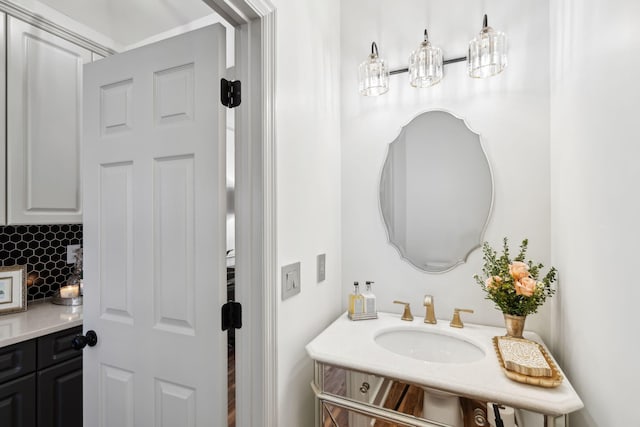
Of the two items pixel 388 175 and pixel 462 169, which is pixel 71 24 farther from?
pixel 462 169

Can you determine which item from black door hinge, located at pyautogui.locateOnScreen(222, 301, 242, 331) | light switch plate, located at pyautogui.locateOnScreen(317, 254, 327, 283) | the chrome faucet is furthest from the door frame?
the chrome faucet

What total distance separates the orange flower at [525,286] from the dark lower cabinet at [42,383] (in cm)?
211

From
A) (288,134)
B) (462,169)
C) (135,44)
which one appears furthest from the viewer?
(135,44)

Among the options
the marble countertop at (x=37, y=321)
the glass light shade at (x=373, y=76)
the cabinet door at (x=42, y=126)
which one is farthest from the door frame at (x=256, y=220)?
the cabinet door at (x=42, y=126)

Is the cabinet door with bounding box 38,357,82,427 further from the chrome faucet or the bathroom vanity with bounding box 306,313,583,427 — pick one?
the chrome faucet

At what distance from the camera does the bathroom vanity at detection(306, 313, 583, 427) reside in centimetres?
86

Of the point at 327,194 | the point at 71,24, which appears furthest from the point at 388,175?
the point at 71,24

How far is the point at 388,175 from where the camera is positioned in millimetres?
1594

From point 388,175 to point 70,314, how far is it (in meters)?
1.91

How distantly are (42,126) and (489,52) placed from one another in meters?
2.30

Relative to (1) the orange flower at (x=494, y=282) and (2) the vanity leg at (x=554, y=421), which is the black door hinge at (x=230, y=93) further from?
(2) the vanity leg at (x=554, y=421)

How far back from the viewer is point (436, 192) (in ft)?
4.93

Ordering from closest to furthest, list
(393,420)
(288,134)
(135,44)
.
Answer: (393,420)
(288,134)
(135,44)

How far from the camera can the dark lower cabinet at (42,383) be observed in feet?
4.47
